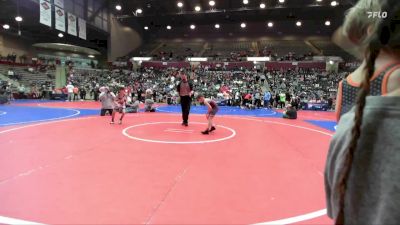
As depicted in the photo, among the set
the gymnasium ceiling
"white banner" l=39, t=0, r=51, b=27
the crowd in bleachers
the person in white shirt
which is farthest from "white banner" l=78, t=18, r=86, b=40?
the gymnasium ceiling

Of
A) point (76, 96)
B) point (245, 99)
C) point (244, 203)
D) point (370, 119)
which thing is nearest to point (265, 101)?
point (245, 99)

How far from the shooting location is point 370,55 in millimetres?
746

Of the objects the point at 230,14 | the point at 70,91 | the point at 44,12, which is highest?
the point at 230,14

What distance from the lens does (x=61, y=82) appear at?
3353 cm

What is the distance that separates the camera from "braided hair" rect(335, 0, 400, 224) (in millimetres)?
730

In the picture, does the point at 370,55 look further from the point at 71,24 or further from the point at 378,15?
the point at 71,24

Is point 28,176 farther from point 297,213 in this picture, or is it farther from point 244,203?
point 297,213

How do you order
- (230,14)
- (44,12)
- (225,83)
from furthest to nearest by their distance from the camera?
(230,14) → (225,83) → (44,12)

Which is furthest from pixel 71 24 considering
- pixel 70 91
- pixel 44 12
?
pixel 70 91

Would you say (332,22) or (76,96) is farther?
(332,22)

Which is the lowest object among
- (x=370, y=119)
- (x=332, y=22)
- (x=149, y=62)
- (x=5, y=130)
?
(x=5, y=130)

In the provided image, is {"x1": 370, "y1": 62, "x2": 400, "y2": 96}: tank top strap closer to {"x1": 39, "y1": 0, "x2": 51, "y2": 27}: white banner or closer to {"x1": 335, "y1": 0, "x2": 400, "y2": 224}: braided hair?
{"x1": 335, "y1": 0, "x2": 400, "y2": 224}: braided hair

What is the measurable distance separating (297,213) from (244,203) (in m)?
0.57

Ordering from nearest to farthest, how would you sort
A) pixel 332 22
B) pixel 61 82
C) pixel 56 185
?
pixel 56 185 → pixel 61 82 → pixel 332 22
